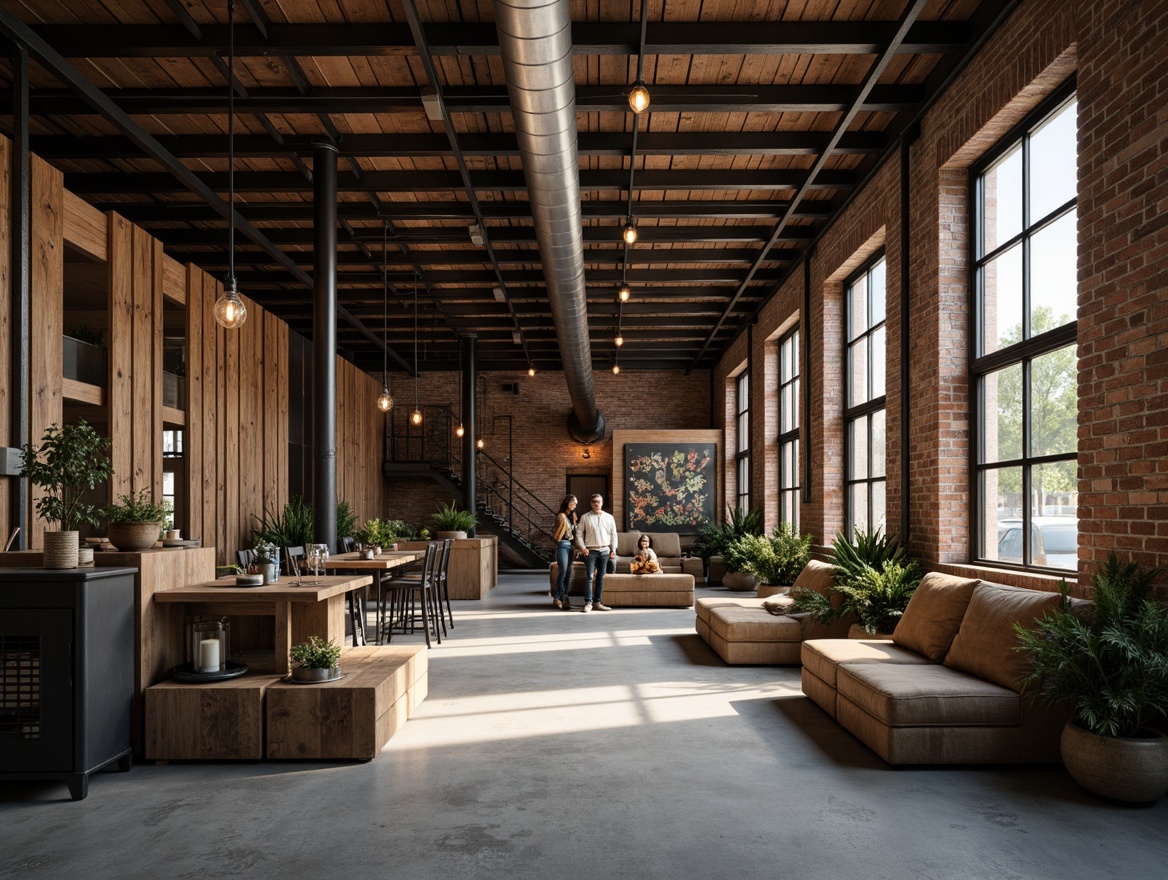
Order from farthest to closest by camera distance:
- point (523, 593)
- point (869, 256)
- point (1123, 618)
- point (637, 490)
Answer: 1. point (637, 490)
2. point (523, 593)
3. point (869, 256)
4. point (1123, 618)

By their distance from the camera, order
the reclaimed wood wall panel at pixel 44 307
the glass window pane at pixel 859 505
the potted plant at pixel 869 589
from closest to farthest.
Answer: the reclaimed wood wall panel at pixel 44 307 → the potted plant at pixel 869 589 → the glass window pane at pixel 859 505

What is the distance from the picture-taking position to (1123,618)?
3826mm

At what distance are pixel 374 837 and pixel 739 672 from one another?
4.03 m

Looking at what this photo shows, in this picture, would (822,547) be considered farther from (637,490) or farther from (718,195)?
(637,490)

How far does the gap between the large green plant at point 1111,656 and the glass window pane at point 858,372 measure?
5.17 metres

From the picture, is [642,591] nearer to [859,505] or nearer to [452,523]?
[859,505]

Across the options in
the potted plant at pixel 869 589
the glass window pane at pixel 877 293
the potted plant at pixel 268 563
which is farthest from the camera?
the glass window pane at pixel 877 293

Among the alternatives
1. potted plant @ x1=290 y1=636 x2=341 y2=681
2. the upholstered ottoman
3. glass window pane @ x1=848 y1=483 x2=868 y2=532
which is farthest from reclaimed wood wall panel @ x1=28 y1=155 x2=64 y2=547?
glass window pane @ x1=848 y1=483 x2=868 y2=532

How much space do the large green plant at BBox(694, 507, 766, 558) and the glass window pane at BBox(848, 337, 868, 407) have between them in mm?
4133

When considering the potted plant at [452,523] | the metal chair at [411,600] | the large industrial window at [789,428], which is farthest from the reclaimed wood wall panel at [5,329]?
the large industrial window at [789,428]

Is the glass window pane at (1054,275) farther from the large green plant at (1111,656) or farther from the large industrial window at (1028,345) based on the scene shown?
the large green plant at (1111,656)

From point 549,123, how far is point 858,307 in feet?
16.6

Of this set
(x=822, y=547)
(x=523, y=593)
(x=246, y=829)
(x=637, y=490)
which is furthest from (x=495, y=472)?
(x=246, y=829)

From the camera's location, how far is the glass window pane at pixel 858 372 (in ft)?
30.0
